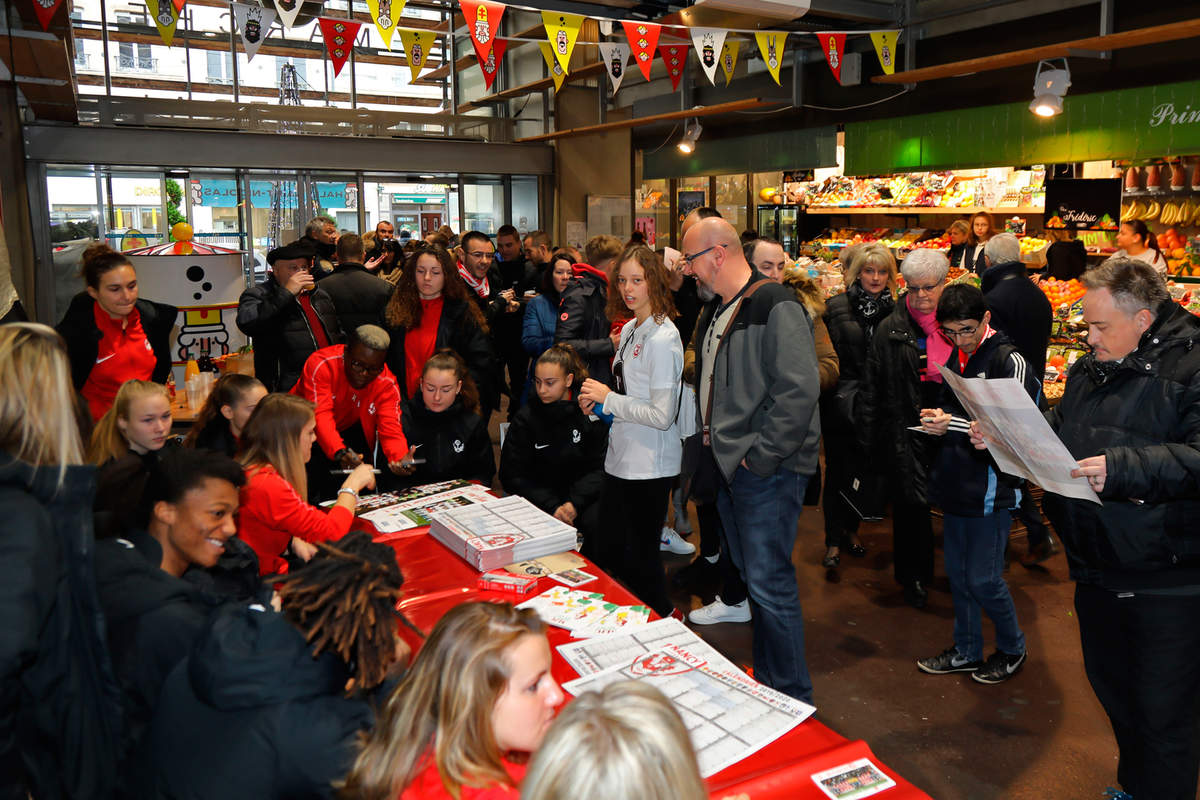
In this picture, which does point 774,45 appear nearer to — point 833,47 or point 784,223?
point 833,47

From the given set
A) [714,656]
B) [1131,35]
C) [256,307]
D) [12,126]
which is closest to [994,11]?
[1131,35]

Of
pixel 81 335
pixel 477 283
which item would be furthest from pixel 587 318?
pixel 81 335

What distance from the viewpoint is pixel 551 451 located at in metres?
4.13

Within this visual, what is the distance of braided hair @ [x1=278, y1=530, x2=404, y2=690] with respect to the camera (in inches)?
64.0

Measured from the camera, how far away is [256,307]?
480 centimetres

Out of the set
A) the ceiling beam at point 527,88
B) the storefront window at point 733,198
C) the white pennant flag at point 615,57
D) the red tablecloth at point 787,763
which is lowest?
the red tablecloth at point 787,763

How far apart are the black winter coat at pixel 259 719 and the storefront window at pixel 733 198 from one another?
396 inches

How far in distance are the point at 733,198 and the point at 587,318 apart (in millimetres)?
6647

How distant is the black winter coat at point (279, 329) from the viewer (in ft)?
15.7

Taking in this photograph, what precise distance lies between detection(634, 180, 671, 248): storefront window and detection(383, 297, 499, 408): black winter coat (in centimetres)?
781

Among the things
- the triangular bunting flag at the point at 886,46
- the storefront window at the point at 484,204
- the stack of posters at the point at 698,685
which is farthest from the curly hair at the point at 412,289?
the storefront window at the point at 484,204

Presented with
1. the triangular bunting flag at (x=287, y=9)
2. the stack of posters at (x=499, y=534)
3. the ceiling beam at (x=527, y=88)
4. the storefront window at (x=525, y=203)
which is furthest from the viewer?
the storefront window at (x=525, y=203)

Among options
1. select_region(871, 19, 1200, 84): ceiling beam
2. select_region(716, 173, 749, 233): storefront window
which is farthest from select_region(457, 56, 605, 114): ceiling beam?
select_region(871, 19, 1200, 84): ceiling beam

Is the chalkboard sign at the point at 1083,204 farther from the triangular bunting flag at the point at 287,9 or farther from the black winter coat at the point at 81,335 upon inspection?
the black winter coat at the point at 81,335
